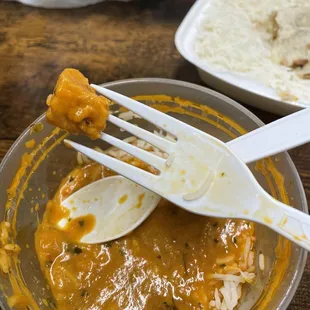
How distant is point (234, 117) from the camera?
1.24 metres

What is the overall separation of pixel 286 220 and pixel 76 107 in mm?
549

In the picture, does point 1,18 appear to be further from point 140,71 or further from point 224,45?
point 224,45

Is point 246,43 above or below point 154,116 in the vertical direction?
below

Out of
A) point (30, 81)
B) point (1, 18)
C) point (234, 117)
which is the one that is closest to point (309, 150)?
point (234, 117)

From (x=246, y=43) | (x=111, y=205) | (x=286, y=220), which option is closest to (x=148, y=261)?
(x=111, y=205)

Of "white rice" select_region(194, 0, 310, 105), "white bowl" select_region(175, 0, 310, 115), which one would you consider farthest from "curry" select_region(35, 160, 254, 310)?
"white rice" select_region(194, 0, 310, 105)

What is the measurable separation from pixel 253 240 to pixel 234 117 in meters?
0.36

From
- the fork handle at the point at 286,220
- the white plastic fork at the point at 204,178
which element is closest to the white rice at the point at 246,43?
the white plastic fork at the point at 204,178

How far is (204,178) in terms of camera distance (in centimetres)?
97

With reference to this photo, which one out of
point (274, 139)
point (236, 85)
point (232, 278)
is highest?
point (274, 139)

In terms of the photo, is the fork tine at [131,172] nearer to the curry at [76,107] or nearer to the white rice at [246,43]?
the curry at [76,107]

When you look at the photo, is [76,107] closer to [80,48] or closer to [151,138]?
[151,138]

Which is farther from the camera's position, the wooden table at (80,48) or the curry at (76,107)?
the wooden table at (80,48)

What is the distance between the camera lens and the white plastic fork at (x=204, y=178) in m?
0.88
